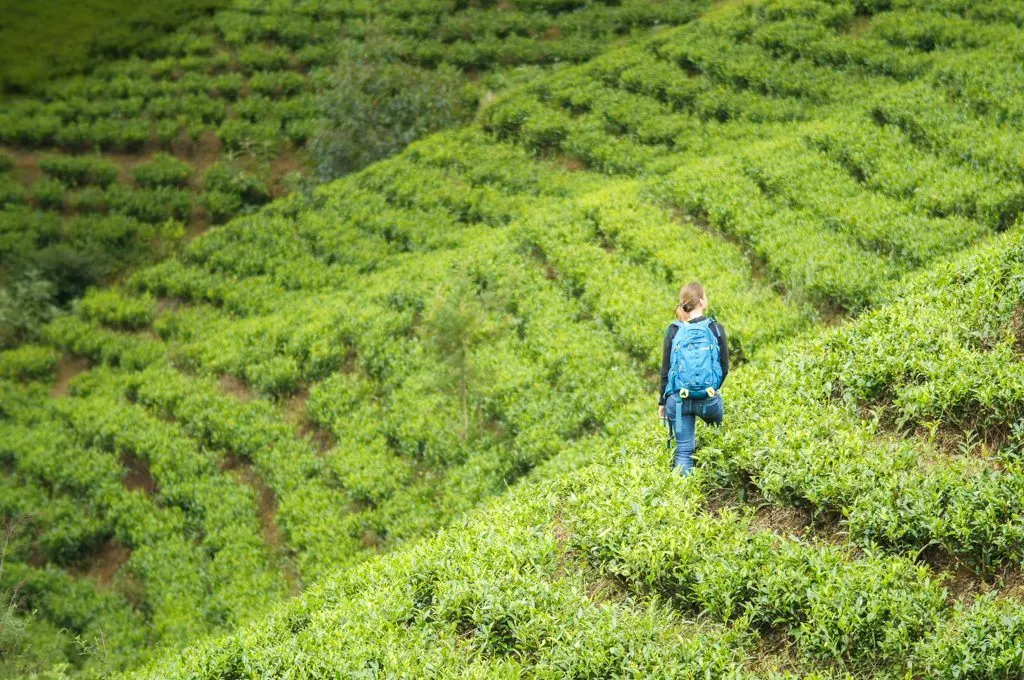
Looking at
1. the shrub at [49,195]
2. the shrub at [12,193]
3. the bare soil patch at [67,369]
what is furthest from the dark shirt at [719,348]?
the shrub at [12,193]

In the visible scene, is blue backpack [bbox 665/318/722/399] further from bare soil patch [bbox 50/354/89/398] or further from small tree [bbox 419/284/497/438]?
bare soil patch [bbox 50/354/89/398]

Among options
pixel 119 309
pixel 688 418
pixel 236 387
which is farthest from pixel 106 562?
pixel 688 418

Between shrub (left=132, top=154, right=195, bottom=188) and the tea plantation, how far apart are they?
0.13m

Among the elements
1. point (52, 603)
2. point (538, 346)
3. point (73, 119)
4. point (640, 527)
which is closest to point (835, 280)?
point (538, 346)

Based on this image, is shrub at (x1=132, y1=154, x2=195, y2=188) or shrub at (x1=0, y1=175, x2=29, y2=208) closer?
shrub at (x1=0, y1=175, x2=29, y2=208)

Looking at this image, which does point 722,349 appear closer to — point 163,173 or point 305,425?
point 305,425

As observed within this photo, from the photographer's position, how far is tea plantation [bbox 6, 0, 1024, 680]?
396 inches

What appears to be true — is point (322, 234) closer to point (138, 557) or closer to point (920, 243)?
point (138, 557)

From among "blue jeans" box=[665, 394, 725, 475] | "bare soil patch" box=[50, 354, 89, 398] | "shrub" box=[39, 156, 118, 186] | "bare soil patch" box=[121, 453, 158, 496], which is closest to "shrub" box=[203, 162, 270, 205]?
"shrub" box=[39, 156, 118, 186]

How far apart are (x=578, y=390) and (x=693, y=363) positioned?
7.59m

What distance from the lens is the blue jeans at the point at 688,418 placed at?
11.0m

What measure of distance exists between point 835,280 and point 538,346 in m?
5.90

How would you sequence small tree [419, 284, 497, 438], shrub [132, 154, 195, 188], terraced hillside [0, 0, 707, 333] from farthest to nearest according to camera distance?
shrub [132, 154, 195, 188] < terraced hillside [0, 0, 707, 333] < small tree [419, 284, 497, 438]

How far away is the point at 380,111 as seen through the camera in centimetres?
3184
